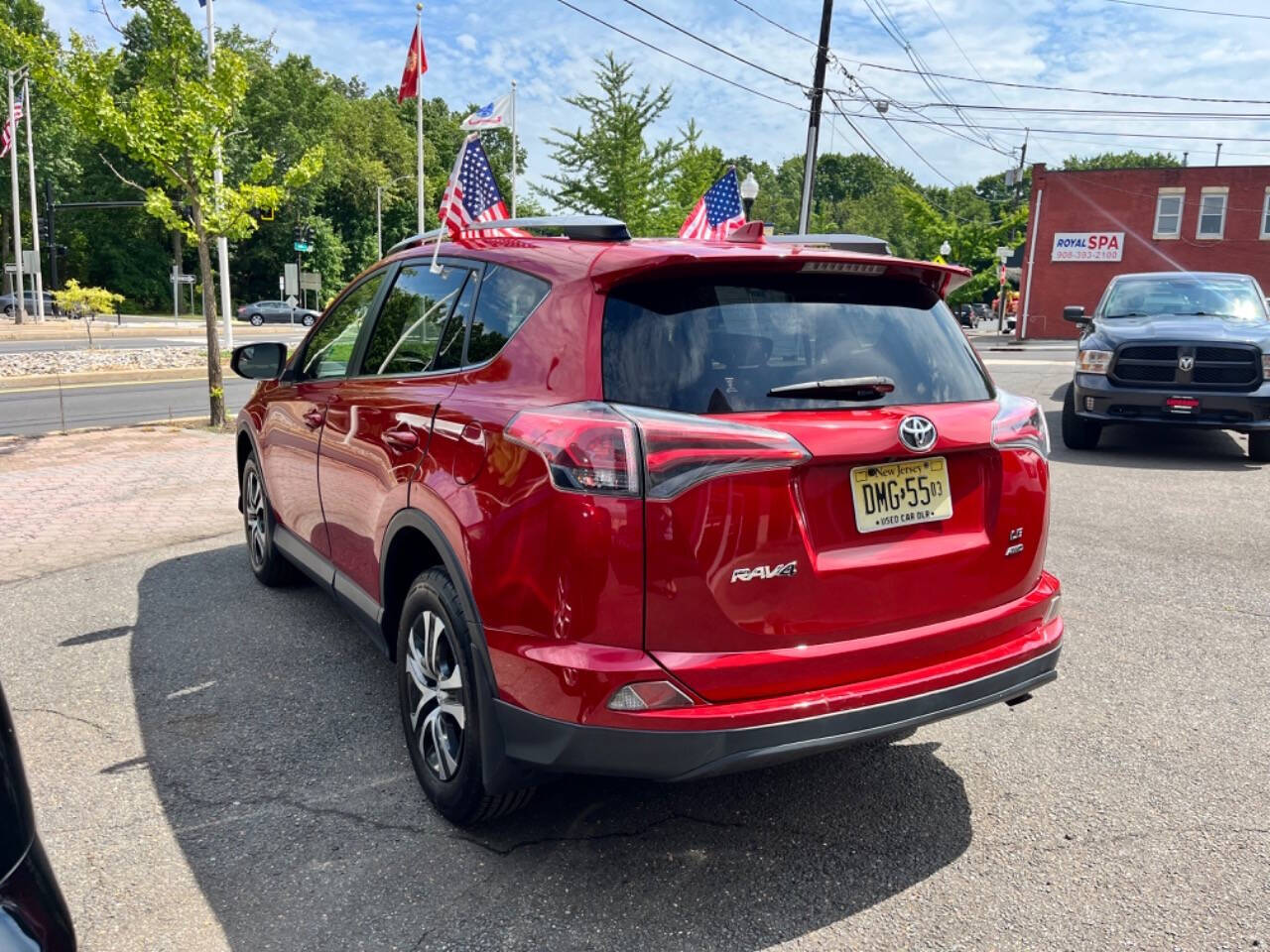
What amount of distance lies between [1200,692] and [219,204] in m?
11.5

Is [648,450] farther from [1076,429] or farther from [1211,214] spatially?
[1211,214]

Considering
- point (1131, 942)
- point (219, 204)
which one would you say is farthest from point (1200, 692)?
point (219, 204)

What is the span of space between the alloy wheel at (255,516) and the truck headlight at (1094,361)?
8.12m

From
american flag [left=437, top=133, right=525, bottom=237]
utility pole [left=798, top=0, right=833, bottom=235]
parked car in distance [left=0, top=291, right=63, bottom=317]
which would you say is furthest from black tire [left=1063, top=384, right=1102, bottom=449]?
parked car in distance [left=0, top=291, right=63, bottom=317]

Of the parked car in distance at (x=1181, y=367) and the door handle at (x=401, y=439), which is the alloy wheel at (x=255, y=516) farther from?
the parked car in distance at (x=1181, y=367)

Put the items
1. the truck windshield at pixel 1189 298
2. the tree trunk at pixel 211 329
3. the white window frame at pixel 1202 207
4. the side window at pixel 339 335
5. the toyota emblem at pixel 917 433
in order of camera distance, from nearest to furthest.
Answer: the toyota emblem at pixel 917 433
the side window at pixel 339 335
the truck windshield at pixel 1189 298
the tree trunk at pixel 211 329
the white window frame at pixel 1202 207

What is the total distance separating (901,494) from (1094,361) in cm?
822

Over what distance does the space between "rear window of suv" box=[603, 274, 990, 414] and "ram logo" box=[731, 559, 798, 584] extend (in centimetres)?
41

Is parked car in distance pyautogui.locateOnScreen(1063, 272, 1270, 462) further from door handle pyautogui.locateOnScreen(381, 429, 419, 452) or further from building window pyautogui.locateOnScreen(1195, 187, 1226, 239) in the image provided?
building window pyautogui.locateOnScreen(1195, 187, 1226, 239)

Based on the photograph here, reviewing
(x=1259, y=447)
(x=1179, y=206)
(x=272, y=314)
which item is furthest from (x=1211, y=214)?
(x=272, y=314)

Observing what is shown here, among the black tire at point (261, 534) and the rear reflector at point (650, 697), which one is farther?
the black tire at point (261, 534)

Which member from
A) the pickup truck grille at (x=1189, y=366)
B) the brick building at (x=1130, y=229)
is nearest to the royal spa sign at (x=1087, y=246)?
the brick building at (x=1130, y=229)

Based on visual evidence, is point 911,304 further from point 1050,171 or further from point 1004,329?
point 1004,329

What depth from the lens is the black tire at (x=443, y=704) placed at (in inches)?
109
